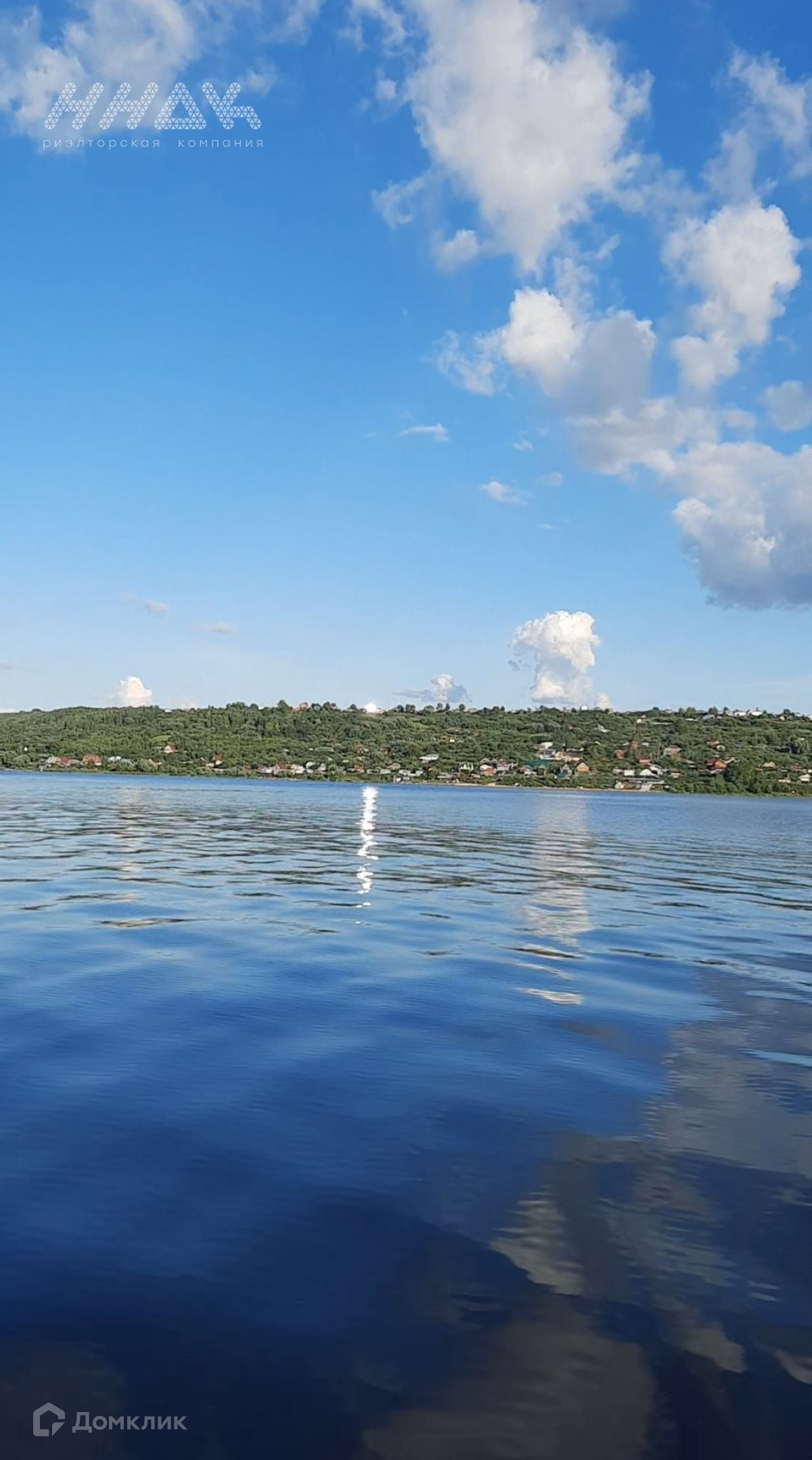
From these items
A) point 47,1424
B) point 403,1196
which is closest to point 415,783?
point 403,1196

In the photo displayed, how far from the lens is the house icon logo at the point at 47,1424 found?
14.4 ft

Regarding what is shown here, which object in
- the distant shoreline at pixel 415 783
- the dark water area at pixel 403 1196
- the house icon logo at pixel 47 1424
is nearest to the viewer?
the house icon logo at pixel 47 1424

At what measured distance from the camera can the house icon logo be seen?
4.38 metres

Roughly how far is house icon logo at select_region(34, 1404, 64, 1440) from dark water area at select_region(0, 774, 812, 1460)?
0.07 meters

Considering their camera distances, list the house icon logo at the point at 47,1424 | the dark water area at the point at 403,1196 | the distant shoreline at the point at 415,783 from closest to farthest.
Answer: the house icon logo at the point at 47,1424
the dark water area at the point at 403,1196
the distant shoreline at the point at 415,783

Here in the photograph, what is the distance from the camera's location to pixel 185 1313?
5305mm

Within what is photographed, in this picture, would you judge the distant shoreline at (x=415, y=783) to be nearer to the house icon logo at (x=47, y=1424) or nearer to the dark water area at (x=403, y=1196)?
the dark water area at (x=403, y=1196)

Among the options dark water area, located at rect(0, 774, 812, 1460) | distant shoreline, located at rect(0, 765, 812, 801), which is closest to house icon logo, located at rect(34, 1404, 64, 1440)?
dark water area, located at rect(0, 774, 812, 1460)

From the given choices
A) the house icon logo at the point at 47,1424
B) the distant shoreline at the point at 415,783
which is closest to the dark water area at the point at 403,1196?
the house icon logo at the point at 47,1424

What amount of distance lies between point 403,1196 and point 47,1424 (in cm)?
297

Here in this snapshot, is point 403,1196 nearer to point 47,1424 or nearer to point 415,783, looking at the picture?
point 47,1424

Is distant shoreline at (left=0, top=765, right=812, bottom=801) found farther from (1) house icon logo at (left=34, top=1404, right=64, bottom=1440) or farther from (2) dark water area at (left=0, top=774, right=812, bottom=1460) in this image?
(1) house icon logo at (left=34, top=1404, right=64, bottom=1440)

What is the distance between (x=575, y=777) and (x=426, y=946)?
575ft

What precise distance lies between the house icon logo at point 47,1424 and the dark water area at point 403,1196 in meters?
0.07
